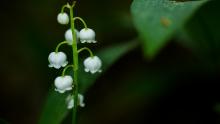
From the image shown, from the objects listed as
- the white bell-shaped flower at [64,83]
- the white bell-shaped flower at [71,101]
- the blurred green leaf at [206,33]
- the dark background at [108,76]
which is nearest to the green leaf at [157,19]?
the white bell-shaped flower at [64,83]

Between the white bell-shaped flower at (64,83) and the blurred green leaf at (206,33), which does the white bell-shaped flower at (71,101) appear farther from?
the blurred green leaf at (206,33)

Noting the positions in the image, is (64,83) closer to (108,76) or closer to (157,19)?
(157,19)

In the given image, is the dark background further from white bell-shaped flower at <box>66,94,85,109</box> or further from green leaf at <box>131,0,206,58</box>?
green leaf at <box>131,0,206,58</box>

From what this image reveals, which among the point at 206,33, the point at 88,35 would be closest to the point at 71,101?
the point at 88,35

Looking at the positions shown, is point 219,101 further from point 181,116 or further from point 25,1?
point 25,1

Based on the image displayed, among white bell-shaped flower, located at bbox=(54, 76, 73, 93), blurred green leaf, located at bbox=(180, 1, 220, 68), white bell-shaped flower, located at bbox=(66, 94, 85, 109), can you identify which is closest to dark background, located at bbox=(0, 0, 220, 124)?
blurred green leaf, located at bbox=(180, 1, 220, 68)

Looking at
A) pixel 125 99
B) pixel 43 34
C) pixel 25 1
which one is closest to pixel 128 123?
pixel 125 99
